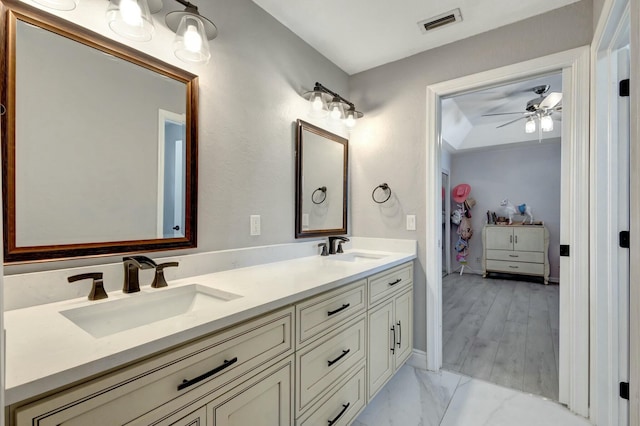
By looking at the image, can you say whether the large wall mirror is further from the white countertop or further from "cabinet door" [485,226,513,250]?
"cabinet door" [485,226,513,250]

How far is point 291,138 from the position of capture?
2104 millimetres

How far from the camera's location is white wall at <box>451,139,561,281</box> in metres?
5.08

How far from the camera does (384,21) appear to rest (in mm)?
1989

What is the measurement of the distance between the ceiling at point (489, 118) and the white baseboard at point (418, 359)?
2.58 meters

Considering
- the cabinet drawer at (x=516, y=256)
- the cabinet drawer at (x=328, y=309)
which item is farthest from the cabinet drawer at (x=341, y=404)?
the cabinet drawer at (x=516, y=256)

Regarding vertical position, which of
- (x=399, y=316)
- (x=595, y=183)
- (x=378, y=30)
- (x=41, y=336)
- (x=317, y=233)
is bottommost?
(x=399, y=316)

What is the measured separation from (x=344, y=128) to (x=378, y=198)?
0.67 metres

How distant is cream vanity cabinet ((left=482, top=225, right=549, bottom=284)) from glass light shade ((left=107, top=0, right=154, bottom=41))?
557 centimetres

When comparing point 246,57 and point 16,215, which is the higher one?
point 246,57

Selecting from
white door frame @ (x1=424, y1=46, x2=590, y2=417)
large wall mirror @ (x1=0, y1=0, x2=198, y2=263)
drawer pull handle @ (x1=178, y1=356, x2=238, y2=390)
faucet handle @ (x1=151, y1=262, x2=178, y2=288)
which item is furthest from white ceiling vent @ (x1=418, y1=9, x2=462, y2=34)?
drawer pull handle @ (x1=178, y1=356, x2=238, y2=390)

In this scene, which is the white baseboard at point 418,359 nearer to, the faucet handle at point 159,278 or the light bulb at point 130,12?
the faucet handle at point 159,278

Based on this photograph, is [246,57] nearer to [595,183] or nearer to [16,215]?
[16,215]

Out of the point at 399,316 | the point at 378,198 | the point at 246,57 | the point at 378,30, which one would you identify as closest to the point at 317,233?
the point at 378,198

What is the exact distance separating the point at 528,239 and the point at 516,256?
0.33 metres
